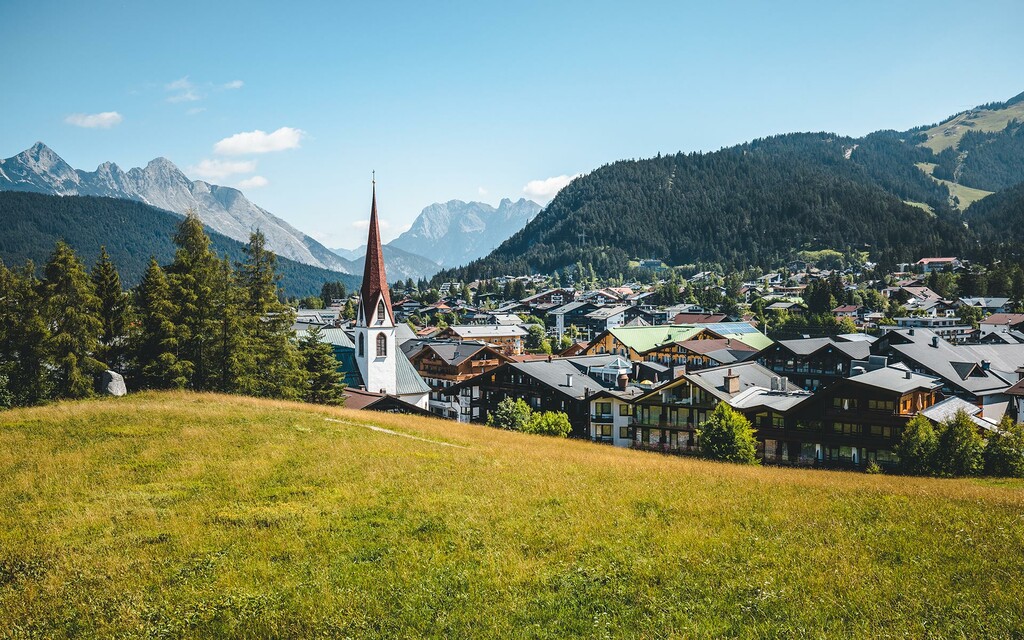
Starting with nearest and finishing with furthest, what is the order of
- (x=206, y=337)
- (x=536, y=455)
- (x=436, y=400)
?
(x=536, y=455) < (x=206, y=337) < (x=436, y=400)

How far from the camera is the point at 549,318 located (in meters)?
172

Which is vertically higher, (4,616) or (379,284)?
(379,284)

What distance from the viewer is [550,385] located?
2280 inches

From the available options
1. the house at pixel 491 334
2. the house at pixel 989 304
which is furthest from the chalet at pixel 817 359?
the house at pixel 989 304

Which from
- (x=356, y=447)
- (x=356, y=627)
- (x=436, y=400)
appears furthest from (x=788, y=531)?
(x=436, y=400)

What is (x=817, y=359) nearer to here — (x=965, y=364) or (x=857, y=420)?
(x=965, y=364)

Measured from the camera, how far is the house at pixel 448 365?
72.9 meters

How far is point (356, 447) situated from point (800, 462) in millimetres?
36671

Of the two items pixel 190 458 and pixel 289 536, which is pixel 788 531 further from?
pixel 190 458

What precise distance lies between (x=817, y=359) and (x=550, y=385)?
36.0 m

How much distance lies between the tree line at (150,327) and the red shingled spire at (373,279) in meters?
8.84

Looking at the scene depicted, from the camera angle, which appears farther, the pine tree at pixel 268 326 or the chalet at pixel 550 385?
the chalet at pixel 550 385

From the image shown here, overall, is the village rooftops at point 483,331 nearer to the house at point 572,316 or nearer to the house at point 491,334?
the house at point 491,334

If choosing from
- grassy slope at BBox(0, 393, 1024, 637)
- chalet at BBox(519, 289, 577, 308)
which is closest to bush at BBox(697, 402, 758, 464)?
grassy slope at BBox(0, 393, 1024, 637)
